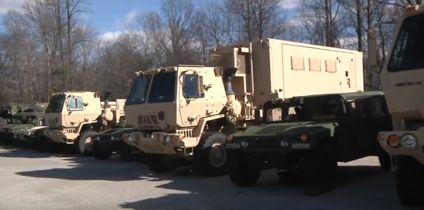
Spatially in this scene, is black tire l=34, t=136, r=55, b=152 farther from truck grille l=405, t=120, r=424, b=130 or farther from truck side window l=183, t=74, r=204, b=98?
truck grille l=405, t=120, r=424, b=130

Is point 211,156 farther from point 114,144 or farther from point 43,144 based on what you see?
point 43,144

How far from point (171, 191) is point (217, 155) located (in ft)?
8.28

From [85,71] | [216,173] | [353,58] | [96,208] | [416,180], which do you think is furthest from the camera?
[85,71]

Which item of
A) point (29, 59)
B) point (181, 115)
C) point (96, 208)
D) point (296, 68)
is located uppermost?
point (29, 59)

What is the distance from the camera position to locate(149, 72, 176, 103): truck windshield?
14573mm

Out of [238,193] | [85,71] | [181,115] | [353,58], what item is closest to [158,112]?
[181,115]

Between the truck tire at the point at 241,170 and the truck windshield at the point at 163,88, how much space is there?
126 inches

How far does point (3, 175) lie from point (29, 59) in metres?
55.8

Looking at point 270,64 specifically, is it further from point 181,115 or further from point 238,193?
point 238,193

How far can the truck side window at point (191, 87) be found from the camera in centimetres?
1454

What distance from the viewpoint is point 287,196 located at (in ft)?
35.1

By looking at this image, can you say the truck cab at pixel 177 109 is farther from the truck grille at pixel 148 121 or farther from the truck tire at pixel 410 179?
the truck tire at pixel 410 179

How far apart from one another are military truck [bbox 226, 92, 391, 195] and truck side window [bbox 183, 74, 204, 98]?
215 cm

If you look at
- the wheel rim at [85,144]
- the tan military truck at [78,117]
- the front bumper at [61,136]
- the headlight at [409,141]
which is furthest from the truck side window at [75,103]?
the headlight at [409,141]
